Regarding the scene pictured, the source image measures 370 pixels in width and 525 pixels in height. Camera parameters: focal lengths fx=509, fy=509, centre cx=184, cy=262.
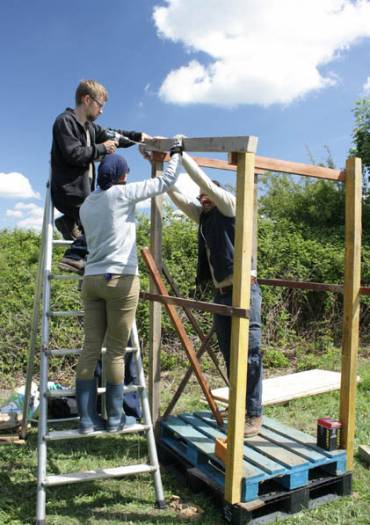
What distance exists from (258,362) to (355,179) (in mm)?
1496

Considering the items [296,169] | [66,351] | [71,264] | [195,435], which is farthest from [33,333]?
[296,169]

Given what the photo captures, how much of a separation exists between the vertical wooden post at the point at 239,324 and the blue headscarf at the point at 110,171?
807 millimetres

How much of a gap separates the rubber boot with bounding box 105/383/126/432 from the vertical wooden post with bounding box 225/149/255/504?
0.77 m

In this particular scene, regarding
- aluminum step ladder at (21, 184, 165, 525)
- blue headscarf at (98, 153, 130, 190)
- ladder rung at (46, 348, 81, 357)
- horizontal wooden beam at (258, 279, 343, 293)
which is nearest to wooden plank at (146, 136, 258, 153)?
blue headscarf at (98, 153, 130, 190)

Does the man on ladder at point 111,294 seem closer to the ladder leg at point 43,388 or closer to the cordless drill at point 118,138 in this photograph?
the ladder leg at point 43,388

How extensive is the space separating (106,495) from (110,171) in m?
2.21

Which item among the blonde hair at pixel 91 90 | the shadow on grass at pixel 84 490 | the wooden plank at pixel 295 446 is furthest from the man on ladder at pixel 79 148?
the wooden plank at pixel 295 446

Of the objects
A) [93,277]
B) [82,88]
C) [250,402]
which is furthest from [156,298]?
[82,88]

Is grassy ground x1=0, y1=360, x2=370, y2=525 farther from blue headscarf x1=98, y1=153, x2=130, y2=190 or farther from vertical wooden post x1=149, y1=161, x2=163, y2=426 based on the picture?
blue headscarf x1=98, y1=153, x2=130, y2=190

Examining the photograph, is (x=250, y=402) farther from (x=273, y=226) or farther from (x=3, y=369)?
(x=273, y=226)

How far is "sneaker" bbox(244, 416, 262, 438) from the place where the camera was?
376 cm

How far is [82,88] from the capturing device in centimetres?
387

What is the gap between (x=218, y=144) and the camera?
10.7ft

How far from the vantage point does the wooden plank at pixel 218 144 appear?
3080 mm
